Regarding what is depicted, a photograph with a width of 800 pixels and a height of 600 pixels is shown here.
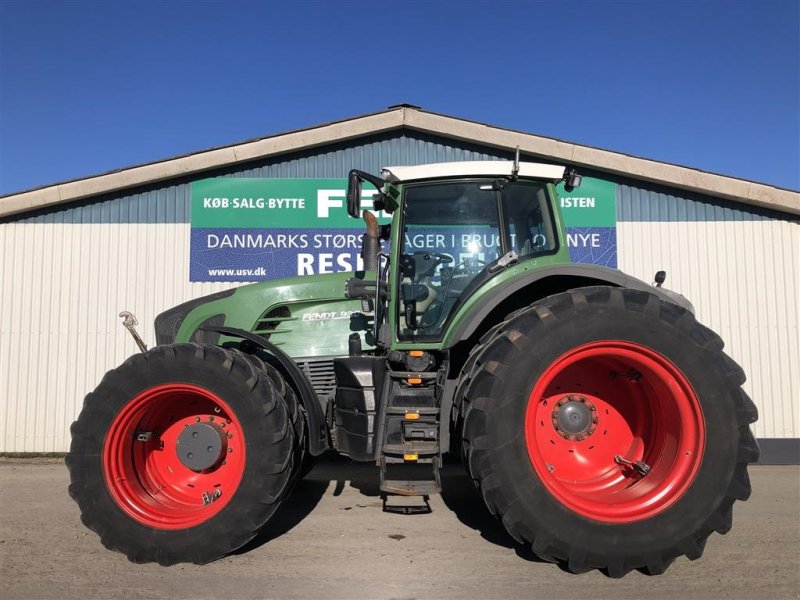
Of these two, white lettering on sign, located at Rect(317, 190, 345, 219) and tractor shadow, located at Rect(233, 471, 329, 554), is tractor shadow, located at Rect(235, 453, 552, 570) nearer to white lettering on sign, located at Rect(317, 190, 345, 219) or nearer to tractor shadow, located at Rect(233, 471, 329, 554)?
tractor shadow, located at Rect(233, 471, 329, 554)

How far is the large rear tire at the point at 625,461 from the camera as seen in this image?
2.72 metres

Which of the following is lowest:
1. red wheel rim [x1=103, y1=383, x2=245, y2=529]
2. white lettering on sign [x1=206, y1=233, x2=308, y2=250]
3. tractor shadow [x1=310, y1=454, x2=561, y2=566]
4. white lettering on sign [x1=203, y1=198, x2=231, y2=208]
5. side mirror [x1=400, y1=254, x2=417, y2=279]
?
tractor shadow [x1=310, y1=454, x2=561, y2=566]

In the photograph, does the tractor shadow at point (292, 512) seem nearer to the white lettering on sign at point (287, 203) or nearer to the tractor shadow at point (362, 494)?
the tractor shadow at point (362, 494)

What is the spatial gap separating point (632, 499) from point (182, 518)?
8.51 feet

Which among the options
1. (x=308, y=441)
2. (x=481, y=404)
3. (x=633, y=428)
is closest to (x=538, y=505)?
(x=481, y=404)

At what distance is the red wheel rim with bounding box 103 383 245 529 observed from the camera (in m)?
3.11

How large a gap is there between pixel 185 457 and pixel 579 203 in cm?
572

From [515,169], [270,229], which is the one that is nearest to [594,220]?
[515,169]

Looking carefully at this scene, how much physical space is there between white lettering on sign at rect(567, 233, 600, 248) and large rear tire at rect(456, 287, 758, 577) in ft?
13.4

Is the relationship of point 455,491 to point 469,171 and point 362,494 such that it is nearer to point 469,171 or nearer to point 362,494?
point 362,494

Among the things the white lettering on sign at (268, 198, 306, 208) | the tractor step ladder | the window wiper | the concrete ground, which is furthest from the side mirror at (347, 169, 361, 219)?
the white lettering on sign at (268, 198, 306, 208)

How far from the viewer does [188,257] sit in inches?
271

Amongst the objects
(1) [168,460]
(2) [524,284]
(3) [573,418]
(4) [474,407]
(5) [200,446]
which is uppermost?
(2) [524,284]

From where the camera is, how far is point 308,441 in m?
3.50
